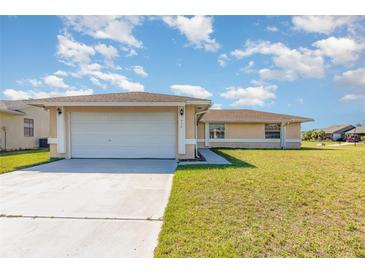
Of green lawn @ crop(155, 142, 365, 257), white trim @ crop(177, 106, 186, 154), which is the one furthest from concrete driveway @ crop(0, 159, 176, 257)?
white trim @ crop(177, 106, 186, 154)

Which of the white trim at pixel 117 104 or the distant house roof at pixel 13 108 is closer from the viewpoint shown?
Answer: the white trim at pixel 117 104

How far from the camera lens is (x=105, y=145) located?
10.5 metres

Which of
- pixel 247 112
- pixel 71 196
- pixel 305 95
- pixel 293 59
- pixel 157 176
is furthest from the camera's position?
pixel 247 112

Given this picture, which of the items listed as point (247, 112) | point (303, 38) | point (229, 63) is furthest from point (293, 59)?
point (247, 112)

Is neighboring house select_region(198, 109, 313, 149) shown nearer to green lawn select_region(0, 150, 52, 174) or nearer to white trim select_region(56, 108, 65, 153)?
white trim select_region(56, 108, 65, 153)

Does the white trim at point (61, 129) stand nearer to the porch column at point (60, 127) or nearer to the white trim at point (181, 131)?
the porch column at point (60, 127)

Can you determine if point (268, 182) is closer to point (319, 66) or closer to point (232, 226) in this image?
point (232, 226)

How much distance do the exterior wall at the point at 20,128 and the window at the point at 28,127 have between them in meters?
0.27

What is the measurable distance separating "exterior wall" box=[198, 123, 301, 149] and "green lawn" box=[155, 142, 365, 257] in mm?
13293

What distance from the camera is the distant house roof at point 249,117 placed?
61.7ft

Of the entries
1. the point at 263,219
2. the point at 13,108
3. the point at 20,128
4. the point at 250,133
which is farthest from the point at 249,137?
the point at 13,108

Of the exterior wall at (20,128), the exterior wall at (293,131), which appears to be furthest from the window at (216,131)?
the exterior wall at (20,128)
